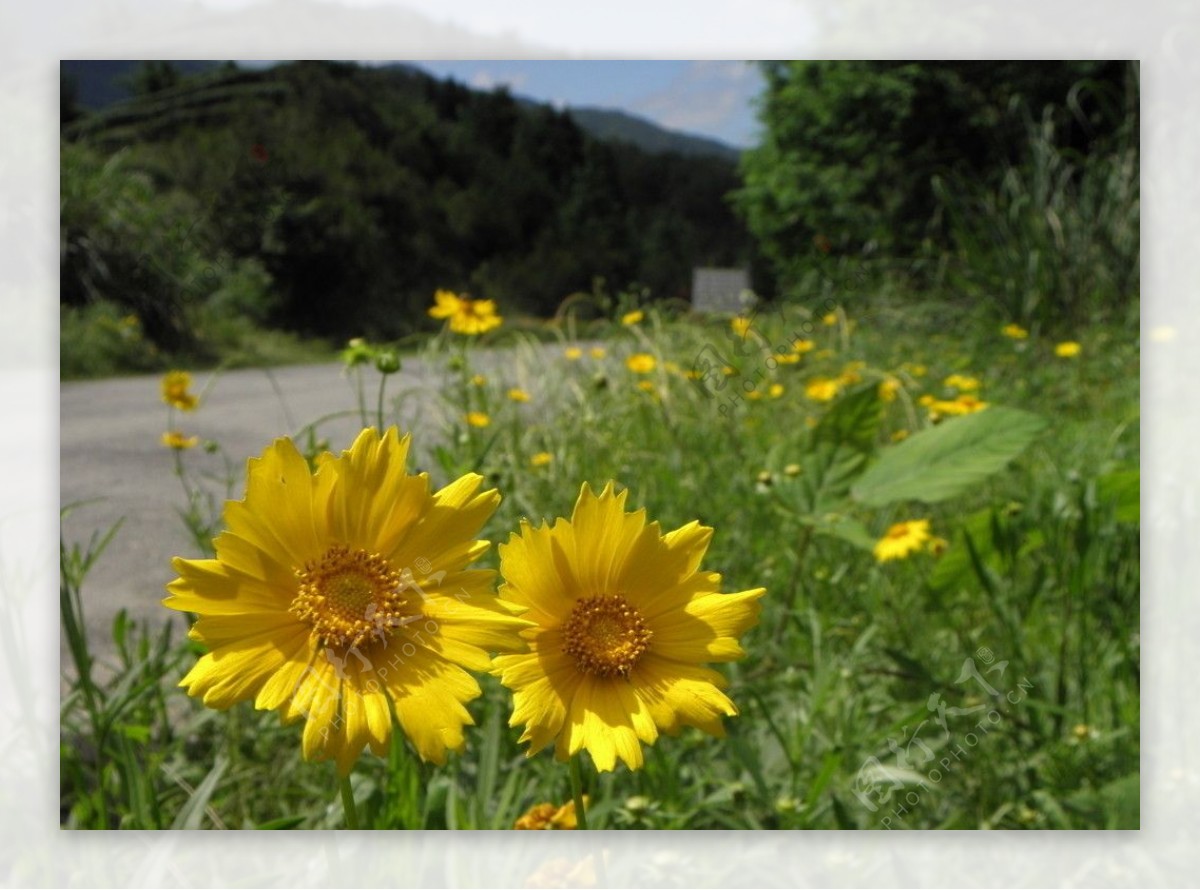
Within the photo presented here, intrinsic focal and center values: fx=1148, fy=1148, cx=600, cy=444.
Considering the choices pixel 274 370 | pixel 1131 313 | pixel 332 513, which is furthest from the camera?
pixel 1131 313

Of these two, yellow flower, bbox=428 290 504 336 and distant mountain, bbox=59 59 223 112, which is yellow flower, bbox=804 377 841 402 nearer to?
yellow flower, bbox=428 290 504 336

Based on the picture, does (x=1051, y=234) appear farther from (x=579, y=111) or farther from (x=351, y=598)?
(x=351, y=598)

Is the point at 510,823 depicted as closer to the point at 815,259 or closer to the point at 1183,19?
the point at 815,259

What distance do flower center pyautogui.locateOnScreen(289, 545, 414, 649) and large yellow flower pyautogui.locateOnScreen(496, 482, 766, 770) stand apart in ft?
0.15

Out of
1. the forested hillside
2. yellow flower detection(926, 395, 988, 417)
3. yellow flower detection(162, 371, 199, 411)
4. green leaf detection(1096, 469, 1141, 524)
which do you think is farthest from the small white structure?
yellow flower detection(162, 371, 199, 411)

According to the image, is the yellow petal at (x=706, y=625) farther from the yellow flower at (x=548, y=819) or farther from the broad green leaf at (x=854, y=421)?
the broad green leaf at (x=854, y=421)

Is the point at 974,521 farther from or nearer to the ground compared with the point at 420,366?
nearer to the ground

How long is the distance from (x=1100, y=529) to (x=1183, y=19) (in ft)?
1.79

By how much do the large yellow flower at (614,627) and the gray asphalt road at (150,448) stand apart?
0.80 metres

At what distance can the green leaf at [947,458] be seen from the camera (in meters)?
0.94

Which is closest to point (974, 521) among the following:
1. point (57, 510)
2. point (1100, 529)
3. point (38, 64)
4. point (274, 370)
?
point (1100, 529)

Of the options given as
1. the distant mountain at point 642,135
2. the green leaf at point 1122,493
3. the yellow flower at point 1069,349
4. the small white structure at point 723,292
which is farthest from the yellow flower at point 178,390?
the yellow flower at point 1069,349

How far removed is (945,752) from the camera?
43.7 inches

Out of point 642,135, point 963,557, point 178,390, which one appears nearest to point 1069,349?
point 963,557
